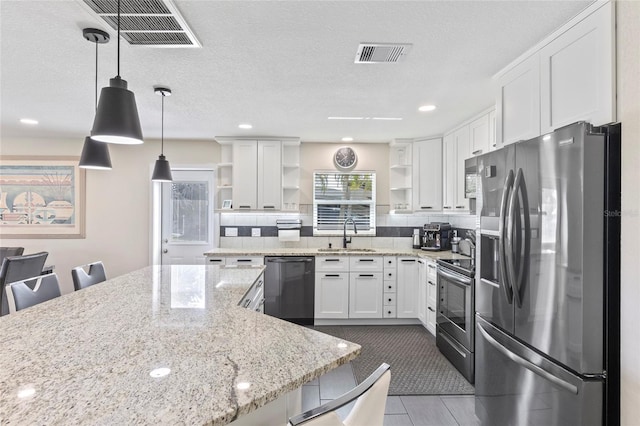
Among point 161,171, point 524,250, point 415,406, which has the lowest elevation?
point 415,406

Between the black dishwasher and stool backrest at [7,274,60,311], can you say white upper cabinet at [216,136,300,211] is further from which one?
stool backrest at [7,274,60,311]

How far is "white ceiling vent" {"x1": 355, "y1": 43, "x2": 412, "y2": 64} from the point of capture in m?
2.04

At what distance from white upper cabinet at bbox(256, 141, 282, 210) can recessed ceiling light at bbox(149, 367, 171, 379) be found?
141 inches

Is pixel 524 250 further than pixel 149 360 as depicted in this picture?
Yes

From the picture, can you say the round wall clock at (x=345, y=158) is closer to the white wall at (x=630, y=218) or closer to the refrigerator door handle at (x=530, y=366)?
the refrigerator door handle at (x=530, y=366)

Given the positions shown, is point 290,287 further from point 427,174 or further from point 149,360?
point 149,360

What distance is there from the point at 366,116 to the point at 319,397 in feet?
8.75

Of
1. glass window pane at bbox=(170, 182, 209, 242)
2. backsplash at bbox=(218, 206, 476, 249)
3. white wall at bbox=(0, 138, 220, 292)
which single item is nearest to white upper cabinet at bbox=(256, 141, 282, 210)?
backsplash at bbox=(218, 206, 476, 249)

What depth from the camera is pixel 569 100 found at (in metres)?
1.77

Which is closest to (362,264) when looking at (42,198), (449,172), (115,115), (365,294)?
(365,294)

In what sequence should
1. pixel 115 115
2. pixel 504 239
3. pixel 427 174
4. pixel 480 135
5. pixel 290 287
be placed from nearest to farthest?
pixel 115 115, pixel 504 239, pixel 480 135, pixel 290 287, pixel 427 174

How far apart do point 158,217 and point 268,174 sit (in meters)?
1.70

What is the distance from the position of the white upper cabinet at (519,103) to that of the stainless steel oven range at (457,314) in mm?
1234

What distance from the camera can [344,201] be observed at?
499 cm
